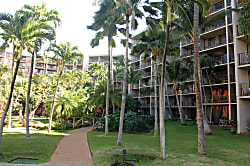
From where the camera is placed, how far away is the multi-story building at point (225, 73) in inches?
784

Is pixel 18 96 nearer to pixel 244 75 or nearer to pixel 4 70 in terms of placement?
pixel 4 70

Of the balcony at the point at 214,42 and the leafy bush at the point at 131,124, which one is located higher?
the balcony at the point at 214,42

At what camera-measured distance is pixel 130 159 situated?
9.33 meters

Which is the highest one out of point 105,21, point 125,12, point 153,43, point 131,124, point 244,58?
point 105,21

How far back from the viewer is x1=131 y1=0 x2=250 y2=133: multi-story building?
19.9 meters

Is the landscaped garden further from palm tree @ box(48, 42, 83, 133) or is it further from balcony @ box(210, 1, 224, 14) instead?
balcony @ box(210, 1, 224, 14)

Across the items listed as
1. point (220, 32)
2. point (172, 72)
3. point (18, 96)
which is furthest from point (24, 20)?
point (220, 32)

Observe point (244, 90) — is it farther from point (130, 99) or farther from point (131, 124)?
point (130, 99)

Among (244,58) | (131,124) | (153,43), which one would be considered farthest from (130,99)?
(244,58)

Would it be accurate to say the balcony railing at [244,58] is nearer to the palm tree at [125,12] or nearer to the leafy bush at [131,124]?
the leafy bush at [131,124]

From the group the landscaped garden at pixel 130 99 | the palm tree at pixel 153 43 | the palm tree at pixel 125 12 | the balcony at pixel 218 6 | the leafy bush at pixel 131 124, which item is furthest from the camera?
the balcony at pixel 218 6

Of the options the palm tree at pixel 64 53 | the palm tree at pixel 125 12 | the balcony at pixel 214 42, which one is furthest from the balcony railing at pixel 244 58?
the palm tree at pixel 64 53

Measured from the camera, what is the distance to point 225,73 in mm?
28266

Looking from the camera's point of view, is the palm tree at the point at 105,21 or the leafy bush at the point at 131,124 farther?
the leafy bush at the point at 131,124
